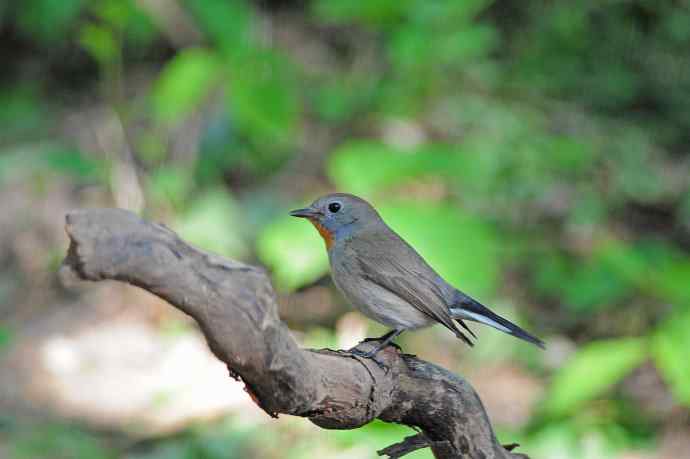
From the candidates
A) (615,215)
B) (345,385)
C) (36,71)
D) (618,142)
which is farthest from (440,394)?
(36,71)

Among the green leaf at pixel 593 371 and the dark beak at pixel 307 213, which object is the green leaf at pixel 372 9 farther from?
the dark beak at pixel 307 213

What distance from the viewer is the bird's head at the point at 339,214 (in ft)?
13.2

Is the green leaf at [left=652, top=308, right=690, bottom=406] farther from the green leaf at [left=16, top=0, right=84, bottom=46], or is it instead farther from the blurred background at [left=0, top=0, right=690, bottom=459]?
the green leaf at [left=16, top=0, right=84, bottom=46]

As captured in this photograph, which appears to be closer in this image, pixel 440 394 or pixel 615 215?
pixel 440 394

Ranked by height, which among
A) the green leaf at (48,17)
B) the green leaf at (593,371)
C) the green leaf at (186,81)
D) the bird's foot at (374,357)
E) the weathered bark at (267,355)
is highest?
the green leaf at (48,17)

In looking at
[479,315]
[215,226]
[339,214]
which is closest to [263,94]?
[215,226]

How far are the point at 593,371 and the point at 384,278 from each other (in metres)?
1.81

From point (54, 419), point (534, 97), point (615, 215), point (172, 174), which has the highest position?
point (534, 97)

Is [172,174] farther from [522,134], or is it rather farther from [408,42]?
[522,134]

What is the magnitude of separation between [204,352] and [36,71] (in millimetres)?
4914

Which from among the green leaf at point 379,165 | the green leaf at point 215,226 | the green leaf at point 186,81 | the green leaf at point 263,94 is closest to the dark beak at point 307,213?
the green leaf at point 379,165

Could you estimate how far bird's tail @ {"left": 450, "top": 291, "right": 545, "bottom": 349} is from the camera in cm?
362

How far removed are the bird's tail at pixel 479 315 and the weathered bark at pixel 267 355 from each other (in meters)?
0.53

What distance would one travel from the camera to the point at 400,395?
301 centimetres
